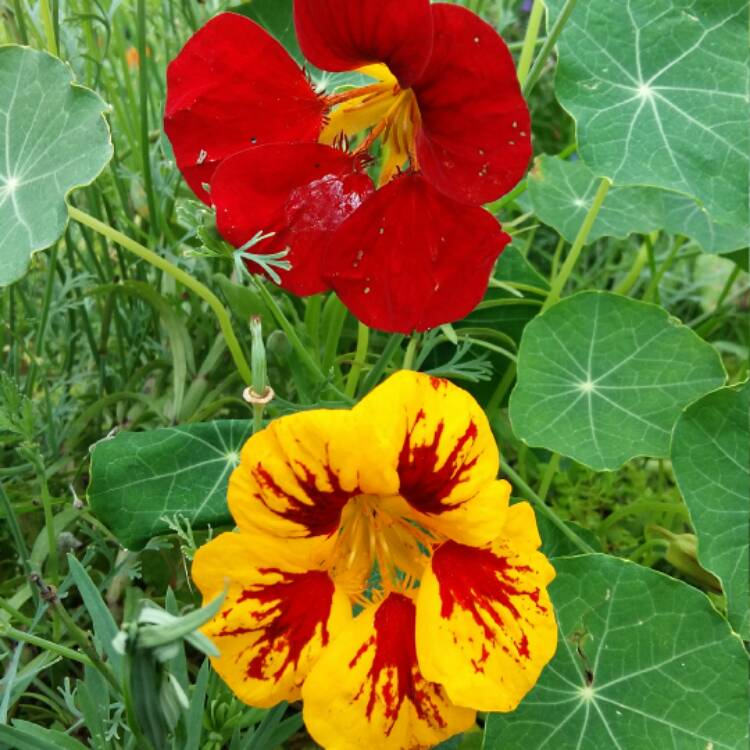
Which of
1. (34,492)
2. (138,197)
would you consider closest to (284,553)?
(34,492)

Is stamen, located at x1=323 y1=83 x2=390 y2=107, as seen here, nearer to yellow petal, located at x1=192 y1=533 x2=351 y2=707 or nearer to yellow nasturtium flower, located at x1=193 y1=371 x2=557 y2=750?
yellow nasturtium flower, located at x1=193 y1=371 x2=557 y2=750

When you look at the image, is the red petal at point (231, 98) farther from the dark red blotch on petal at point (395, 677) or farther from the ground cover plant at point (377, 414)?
the dark red blotch on petal at point (395, 677)

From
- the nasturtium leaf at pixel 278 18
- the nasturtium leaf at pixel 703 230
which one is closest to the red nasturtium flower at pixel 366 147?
the nasturtium leaf at pixel 278 18

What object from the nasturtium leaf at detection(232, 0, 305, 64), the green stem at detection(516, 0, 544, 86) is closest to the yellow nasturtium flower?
the green stem at detection(516, 0, 544, 86)

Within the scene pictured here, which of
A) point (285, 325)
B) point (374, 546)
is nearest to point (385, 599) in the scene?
point (374, 546)

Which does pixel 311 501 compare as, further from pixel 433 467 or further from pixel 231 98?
pixel 231 98
